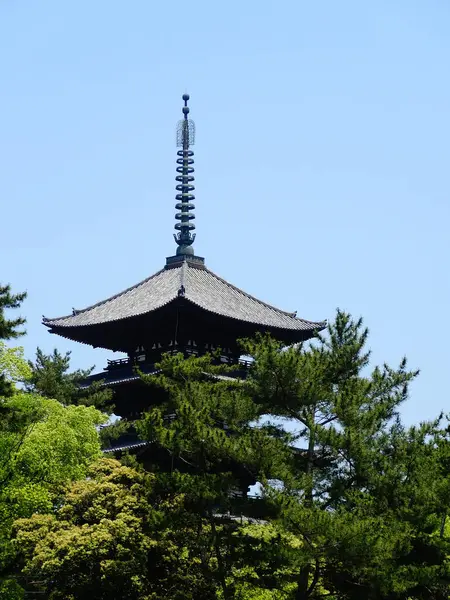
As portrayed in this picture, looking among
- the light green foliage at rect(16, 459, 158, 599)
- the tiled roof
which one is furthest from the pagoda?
the light green foliage at rect(16, 459, 158, 599)

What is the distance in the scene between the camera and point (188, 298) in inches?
1998

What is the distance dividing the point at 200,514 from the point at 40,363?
55.1 feet

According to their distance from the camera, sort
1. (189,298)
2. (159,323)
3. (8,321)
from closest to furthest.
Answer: (8,321), (189,298), (159,323)

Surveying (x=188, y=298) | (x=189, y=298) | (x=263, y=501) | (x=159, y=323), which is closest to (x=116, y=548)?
(x=263, y=501)

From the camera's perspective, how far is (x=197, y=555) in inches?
1542

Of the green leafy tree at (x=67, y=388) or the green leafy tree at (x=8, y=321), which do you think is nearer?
the green leafy tree at (x=8, y=321)

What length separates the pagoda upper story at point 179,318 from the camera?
170 feet

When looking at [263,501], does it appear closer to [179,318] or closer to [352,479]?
[352,479]

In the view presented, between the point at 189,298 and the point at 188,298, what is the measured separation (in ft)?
1.13

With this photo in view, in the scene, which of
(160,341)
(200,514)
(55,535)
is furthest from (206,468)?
(160,341)

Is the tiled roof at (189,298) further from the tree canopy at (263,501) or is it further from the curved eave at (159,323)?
the tree canopy at (263,501)

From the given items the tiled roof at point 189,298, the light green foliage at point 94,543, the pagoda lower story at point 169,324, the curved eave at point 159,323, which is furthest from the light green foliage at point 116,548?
the tiled roof at point 189,298

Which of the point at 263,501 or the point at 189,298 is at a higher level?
the point at 189,298

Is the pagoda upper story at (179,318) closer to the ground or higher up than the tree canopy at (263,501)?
higher up
